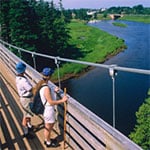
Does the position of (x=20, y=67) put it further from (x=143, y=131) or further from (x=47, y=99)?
(x=143, y=131)

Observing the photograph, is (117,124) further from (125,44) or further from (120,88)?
(125,44)

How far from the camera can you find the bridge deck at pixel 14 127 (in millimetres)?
5537

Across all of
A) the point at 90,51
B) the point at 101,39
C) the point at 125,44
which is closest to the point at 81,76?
the point at 90,51

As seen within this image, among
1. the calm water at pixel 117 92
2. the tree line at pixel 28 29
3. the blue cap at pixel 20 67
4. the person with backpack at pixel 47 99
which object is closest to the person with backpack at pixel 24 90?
the blue cap at pixel 20 67

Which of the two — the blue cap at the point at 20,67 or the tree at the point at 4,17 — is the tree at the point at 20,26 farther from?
the blue cap at the point at 20,67

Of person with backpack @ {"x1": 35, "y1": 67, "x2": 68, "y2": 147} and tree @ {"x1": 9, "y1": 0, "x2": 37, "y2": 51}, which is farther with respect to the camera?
tree @ {"x1": 9, "y1": 0, "x2": 37, "y2": 51}

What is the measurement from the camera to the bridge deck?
554 centimetres

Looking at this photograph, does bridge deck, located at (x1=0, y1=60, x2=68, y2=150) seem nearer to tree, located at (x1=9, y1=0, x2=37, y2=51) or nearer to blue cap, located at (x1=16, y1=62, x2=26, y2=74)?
blue cap, located at (x1=16, y1=62, x2=26, y2=74)

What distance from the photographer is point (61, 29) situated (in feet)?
143

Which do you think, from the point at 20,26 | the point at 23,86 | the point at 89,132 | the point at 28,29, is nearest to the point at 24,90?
the point at 23,86

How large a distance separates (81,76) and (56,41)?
7.36 meters

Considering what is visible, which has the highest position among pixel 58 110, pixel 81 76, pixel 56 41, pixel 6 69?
pixel 58 110

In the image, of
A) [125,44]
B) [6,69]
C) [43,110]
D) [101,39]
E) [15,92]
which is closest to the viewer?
[43,110]

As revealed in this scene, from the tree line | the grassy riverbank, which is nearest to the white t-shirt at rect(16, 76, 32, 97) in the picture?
the tree line
